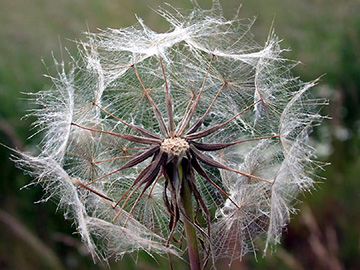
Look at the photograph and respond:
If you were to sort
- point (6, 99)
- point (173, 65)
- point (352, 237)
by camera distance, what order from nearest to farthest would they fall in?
point (173, 65)
point (352, 237)
point (6, 99)

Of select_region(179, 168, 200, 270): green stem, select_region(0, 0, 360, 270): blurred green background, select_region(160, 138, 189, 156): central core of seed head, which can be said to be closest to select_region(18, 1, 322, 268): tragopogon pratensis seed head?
select_region(160, 138, 189, 156): central core of seed head

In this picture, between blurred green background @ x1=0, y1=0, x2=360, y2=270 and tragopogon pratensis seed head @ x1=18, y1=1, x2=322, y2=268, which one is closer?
tragopogon pratensis seed head @ x1=18, y1=1, x2=322, y2=268

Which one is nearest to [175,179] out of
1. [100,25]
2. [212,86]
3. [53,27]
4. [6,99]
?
[212,86]

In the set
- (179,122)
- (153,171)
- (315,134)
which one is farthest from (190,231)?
(315,134)

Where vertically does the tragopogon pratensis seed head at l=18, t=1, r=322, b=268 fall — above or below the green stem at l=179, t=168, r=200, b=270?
above

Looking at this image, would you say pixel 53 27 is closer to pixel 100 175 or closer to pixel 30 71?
pixel 30 71

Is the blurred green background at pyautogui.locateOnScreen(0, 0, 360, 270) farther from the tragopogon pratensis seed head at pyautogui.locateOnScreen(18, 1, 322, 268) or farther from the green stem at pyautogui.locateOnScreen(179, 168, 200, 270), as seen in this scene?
the green stem at pyautogui.locateOnScreen(179, 168, 200, 270)

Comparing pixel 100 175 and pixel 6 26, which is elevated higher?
pixel 6 26
